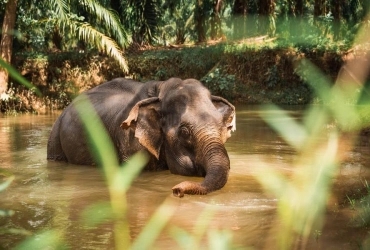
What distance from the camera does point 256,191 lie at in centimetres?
621

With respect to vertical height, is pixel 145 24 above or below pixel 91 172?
above

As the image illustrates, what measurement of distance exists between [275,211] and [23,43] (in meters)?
21.8

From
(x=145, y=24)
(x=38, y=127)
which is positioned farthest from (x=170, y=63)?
(x=38, y=127)

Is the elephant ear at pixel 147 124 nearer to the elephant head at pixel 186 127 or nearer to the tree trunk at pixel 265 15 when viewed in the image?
the elephant head at pixel 186 127

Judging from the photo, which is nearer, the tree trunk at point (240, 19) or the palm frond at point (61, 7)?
the palm frond at point (61, 7)

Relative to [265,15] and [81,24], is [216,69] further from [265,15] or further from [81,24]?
[81,24]

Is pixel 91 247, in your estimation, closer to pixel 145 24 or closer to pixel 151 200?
pixel 151 200

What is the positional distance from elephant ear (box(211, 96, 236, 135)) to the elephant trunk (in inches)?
31.2

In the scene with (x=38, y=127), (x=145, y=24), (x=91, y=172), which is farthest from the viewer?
(x=145, y=24)

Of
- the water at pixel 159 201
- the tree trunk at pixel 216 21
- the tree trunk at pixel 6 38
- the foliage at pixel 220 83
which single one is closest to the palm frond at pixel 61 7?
the tree trunk at pixel 6 38

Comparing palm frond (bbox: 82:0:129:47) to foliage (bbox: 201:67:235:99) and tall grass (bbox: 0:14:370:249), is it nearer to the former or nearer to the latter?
foliage (bbox: 201:67:235:99)

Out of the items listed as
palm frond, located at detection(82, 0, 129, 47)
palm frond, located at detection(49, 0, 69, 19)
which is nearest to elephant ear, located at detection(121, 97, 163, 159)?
palm frond, located at detection(49, 0, 69, 19)

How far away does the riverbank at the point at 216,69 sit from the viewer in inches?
941

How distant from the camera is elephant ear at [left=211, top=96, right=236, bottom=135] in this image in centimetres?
728
